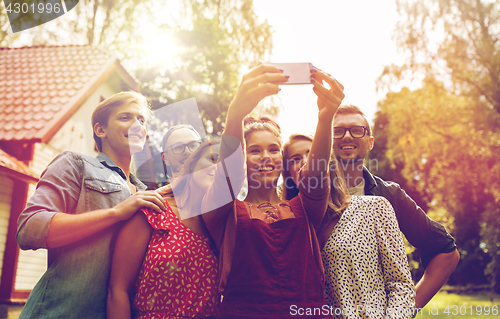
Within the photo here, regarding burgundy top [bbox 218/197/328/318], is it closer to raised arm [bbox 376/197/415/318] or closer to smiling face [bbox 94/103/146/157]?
raised arm [bbox 376/197/415/318]

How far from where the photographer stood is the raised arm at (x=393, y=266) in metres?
2.07

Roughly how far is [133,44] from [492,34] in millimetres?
14973

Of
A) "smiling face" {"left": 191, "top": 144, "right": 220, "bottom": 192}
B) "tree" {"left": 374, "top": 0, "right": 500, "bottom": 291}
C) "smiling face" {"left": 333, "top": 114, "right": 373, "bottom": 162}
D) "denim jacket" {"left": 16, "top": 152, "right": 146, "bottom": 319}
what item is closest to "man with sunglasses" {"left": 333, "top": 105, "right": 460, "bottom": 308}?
"smiling face" {"left": 333, "top": 114, "right": 373, "bottom": 162}

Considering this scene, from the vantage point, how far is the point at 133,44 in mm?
17828

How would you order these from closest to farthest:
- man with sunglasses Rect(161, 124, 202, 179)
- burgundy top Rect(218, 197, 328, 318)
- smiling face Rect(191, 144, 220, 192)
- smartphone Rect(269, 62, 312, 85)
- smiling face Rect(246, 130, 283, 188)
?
smartphone Rect(269, 62, 312, 85), burgundy top Rect(218, 197, 328, 318), smiling face Rect(246, 130, 283, 188), smiling face Rect(191, 144, 220, 192), man with sunglasses Rect(161, 124, 202, 179)

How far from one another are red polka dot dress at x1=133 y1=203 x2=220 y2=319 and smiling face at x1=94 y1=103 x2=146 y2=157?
0.67 metres

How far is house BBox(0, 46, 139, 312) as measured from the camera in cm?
843

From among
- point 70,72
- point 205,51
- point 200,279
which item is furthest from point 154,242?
point 205,51

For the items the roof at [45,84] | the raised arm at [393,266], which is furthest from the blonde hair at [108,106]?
the roof at [45,84]

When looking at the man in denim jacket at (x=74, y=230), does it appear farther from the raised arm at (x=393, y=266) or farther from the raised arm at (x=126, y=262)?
the raised arm at (x=393, y=266)

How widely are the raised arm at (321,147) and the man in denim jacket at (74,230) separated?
876 mm

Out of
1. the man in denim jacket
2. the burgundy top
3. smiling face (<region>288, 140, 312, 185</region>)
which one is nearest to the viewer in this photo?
the burgundy top

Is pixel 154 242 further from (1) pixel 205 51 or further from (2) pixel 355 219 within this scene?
(1) pixel 205 51

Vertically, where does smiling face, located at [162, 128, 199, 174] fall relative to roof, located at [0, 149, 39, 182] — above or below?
above
